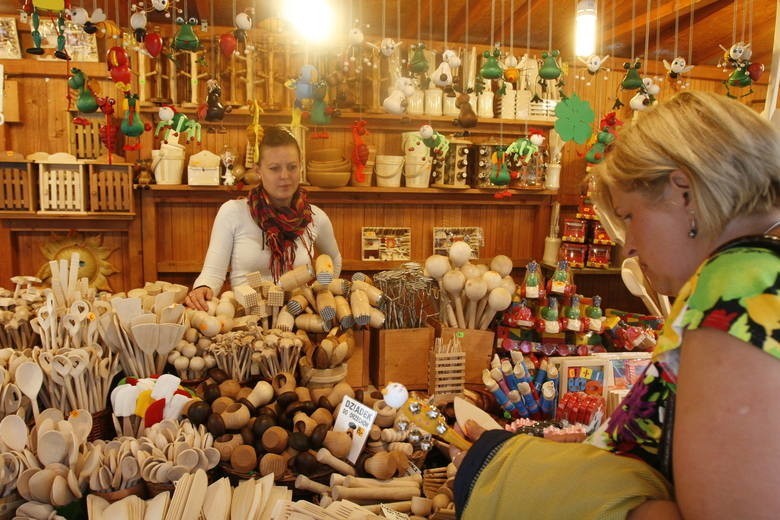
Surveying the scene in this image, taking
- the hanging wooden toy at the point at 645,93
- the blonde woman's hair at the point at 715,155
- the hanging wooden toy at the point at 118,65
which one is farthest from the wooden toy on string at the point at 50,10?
the hanging wooden toy at the point at 645,93

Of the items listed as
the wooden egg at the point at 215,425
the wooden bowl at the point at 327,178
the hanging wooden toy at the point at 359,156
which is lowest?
the wooden egg at the point at 215,425

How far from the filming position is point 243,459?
1184 mm

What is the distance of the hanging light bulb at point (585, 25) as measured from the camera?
2.40 metres

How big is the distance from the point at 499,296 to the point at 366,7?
103 inches

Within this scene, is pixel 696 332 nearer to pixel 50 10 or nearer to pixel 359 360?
pixel 359 360

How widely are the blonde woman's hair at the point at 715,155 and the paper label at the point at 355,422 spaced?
794 mm

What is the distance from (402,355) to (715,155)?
46.5 inches

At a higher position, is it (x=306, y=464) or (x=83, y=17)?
(x=83, y=17)

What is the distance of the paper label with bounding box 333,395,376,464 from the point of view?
50.4 inches

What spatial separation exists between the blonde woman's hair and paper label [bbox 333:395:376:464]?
2.60ft

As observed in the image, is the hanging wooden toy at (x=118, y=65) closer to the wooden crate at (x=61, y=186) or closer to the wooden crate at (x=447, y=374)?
the wooden crate at (x=61, y=186)

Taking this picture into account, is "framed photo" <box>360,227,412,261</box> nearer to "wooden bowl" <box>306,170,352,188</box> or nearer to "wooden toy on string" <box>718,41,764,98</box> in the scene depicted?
"wooden bowl" <box>306,170,352,188</box>

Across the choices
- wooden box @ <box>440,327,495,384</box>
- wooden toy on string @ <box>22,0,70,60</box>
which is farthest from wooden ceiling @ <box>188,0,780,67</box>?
wooden box @ <box>440,327,495,384</box>

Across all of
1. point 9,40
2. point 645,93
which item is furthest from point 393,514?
point 9,40
